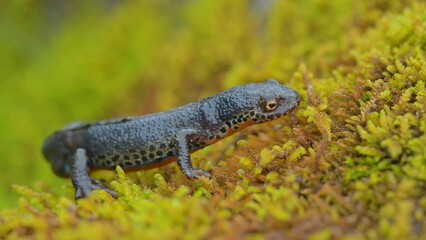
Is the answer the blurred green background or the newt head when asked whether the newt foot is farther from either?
the blurred green background

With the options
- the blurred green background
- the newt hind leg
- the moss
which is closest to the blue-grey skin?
the newt hind leg

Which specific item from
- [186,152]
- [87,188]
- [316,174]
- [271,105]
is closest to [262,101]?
[271,105]

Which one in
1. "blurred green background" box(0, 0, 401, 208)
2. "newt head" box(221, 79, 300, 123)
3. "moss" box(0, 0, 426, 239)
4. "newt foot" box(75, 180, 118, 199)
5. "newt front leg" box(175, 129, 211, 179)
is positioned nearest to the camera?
"moss" box(0, 0, 426, 239)

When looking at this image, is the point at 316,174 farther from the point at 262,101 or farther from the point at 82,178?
the point at 82,178

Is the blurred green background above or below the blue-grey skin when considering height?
above

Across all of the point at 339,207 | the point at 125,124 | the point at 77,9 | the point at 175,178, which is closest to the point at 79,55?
the point at 77,9

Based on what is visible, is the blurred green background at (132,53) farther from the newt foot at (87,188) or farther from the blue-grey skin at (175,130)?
the newt foot at (87,188)

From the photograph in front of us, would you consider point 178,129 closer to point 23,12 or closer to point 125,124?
point 125,124

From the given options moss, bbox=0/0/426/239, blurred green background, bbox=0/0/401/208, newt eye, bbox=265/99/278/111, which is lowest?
moss, bbox=0/0/426/239
